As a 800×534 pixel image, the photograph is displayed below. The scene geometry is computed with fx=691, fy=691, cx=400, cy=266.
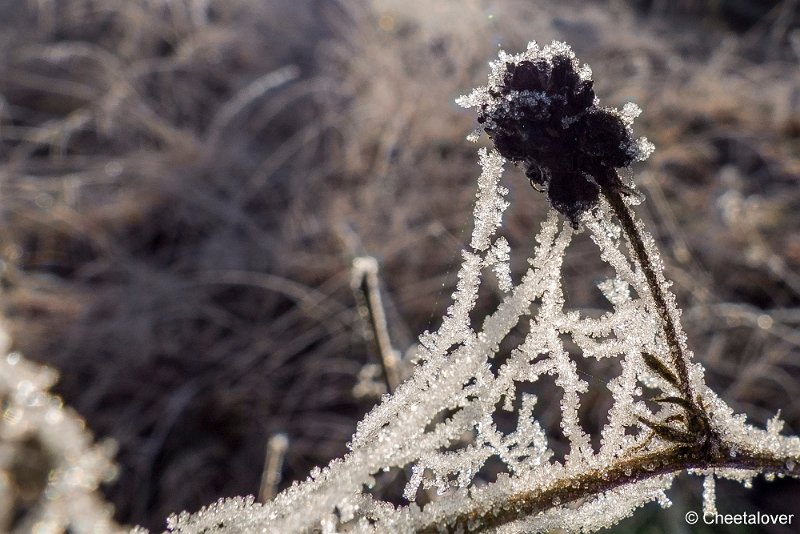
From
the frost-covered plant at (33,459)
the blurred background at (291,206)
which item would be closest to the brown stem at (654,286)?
the frost-covered plant at (33,459)

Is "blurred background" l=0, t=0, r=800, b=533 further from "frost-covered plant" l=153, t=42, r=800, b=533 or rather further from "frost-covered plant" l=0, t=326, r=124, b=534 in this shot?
"frost-covered plant" l=153, t=42, r=800, b=533

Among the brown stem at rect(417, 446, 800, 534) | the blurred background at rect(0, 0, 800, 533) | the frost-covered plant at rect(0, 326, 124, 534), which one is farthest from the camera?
the blurred background at rect(0, 0, 800, 533)

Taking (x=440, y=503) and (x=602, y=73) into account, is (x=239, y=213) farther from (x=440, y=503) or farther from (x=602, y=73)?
(x=440, y=503)

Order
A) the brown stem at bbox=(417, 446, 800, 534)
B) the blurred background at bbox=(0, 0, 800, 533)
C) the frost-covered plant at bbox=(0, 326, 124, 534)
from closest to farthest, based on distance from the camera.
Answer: the brown stem at bbox=(417, 446, 800, 534)
the frost-covered plant at bbox=(0, 326, 124, 534)
the blurred background at bbox=(0, 0, 800, 533)

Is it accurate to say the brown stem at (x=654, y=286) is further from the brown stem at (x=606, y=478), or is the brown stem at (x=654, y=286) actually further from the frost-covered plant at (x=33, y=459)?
the frost-covered plant at (x=33, y=459)

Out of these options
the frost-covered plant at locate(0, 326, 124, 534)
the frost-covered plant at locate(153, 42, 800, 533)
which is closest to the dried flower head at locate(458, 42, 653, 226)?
the frost-covered plant at locate(153, 42, 800, 533)

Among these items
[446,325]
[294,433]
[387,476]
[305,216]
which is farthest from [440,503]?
[305,216]

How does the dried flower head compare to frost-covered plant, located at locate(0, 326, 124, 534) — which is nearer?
the dried flower head
